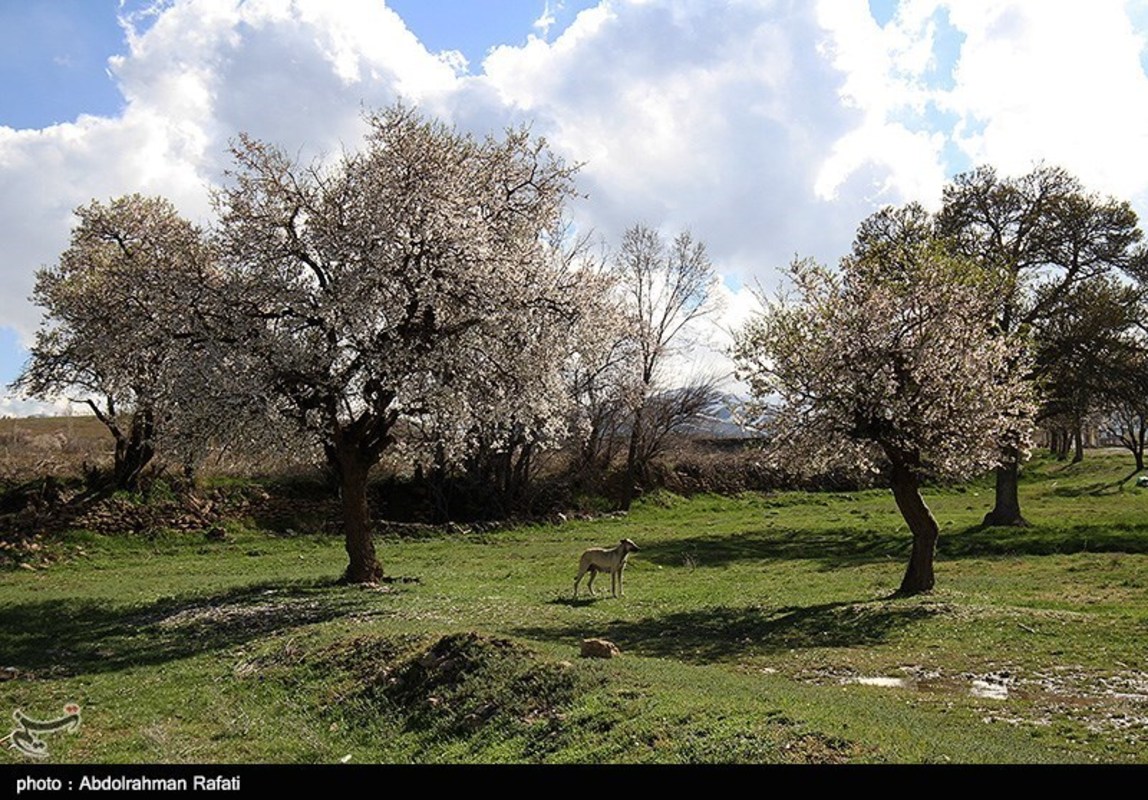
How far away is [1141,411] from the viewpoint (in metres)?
37.2

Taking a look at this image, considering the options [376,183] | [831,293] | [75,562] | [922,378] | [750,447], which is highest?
[376,183]

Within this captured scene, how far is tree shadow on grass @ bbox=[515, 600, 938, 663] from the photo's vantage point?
1620 cm

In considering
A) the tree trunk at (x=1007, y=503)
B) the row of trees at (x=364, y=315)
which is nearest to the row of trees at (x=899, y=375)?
the row of trees at (x=364, y=315)

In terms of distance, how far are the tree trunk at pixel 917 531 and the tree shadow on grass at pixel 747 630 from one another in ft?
4.79

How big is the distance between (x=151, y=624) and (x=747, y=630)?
43.9 feet

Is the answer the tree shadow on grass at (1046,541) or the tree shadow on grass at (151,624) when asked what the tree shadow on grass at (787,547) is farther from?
the tree shadow on grass at (151,624)

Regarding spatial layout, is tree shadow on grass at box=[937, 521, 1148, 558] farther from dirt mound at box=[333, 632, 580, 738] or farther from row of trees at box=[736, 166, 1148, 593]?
dirt mound at box=[333, 632, 580, 738]

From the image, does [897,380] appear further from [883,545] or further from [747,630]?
[883,545]

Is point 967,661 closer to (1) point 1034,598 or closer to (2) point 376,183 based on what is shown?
(1) point 1034,598

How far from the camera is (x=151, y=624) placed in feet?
66.8

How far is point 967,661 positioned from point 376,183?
1770cm

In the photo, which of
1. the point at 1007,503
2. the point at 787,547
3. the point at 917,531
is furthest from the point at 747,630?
the point at 1007,503
